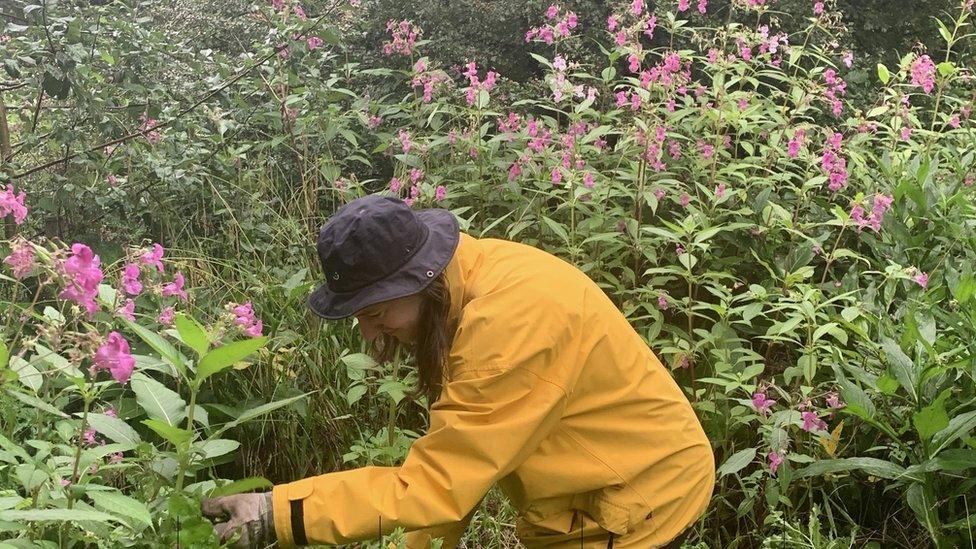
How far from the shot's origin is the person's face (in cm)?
199

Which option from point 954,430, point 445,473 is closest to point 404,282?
point 445,473

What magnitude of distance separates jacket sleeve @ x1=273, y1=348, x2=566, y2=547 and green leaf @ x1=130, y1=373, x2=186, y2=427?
10.6 inches

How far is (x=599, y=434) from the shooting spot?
7.02 feet

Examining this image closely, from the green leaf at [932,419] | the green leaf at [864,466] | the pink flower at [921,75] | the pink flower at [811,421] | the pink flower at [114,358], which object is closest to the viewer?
the pink flower at [114,358]

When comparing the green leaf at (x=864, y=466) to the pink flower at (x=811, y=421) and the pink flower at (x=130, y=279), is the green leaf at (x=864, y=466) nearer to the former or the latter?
the pink flower at (x=811, y=421)

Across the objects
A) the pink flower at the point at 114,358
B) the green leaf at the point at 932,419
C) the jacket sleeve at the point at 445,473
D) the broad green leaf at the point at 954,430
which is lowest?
the broad green leaf at the point at 954,430

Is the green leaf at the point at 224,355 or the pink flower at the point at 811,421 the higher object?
the green leaf at the point at 224,355

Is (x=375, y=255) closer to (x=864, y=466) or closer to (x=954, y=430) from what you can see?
(x=864, y=466)

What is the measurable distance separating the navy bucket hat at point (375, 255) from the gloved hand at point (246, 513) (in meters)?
0.40

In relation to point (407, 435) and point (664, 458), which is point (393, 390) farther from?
point (664, 458)

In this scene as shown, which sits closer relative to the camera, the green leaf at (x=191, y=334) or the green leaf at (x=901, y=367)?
the green leaf at (x=191, y=334)

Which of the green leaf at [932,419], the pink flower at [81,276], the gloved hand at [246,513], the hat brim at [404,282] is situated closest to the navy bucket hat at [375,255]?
the hat brim at [404,282]

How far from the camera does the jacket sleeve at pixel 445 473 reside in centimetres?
187

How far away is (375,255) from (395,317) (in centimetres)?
19
